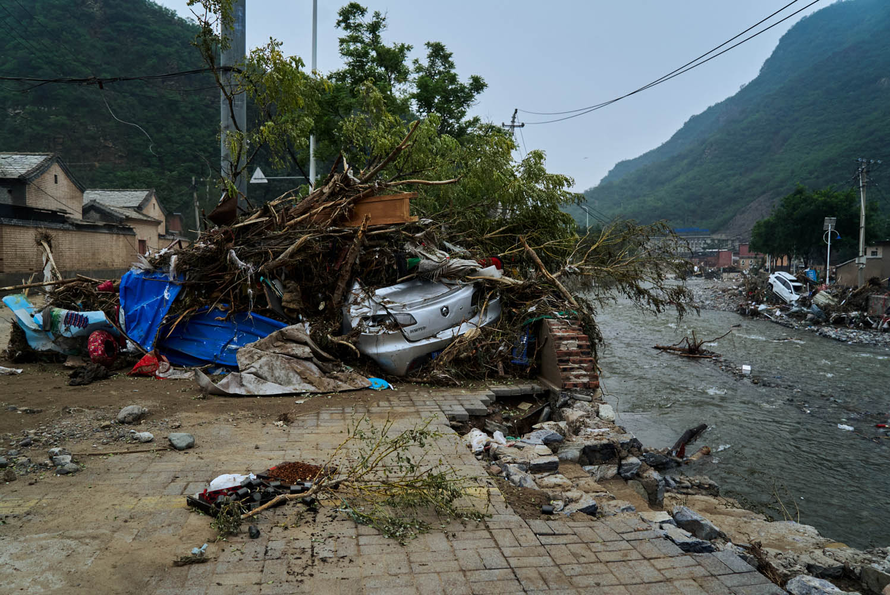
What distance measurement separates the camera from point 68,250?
21.3 meters

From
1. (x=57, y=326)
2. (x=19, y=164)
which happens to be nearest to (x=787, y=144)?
(x=19, y=164)

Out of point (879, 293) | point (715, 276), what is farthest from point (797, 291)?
point (715, 276)

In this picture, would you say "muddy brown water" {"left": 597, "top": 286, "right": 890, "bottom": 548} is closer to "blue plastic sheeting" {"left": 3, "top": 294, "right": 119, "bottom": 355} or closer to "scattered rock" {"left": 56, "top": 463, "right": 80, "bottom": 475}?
"scattered rock" {"left": 56, "top": 463, "right": 80, "bottom": 475}

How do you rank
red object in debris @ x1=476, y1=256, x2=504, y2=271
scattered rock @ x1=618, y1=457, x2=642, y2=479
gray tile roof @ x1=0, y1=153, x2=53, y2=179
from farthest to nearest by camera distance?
gray tile roof @ x1=0, y1=153, x2=53, y2=179 < red object in debris @ x1=476, y1=256, x2=504, y2=271 < scattered rock @ x1=618, y1=457, x2=642, y2=479

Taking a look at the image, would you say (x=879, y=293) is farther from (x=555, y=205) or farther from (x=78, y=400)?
(x=78, y=400)

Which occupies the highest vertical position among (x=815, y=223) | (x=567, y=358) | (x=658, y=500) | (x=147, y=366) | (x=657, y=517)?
(x=815, y=223)

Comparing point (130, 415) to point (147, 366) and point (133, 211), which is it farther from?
point (133, 211)

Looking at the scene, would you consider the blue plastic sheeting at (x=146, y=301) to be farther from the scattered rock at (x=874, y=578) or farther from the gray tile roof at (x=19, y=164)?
Result: the gray tile roof at (x=19, y=164)

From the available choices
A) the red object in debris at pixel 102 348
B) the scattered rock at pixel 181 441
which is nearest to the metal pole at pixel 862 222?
the red object in debris at pixel 102 348

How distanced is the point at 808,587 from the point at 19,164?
32.5m

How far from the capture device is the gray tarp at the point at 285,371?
5.90m

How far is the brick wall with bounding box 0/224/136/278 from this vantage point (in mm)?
17344

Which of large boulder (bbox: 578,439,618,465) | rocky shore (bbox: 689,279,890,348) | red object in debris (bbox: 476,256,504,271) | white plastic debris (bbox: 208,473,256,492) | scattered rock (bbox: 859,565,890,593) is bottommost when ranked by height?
rocky shore (bbox: 689,279,890,348)

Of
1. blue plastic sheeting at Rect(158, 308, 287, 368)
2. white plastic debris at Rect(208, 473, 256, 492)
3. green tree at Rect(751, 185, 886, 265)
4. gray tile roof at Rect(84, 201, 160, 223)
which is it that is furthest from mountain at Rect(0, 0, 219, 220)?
white plastic debris at Rect(208, 473, 256, 492)
